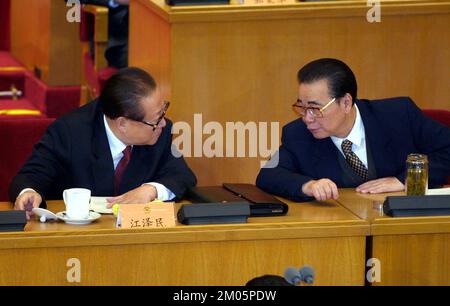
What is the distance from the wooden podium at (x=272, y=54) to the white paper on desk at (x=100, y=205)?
1.03 m

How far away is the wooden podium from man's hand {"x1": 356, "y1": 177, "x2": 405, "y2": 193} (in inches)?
36.6

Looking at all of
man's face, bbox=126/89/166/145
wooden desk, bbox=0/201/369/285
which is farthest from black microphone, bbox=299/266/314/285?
man's face, bbox=126/89/166/145

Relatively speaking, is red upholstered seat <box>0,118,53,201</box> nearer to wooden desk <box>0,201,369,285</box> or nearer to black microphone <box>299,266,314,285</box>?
wooden desk <box>0,201,369,285</box>

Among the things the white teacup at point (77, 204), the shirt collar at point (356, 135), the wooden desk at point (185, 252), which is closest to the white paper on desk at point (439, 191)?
the shirt collar at point (356, 135)

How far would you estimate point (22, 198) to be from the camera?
3078 mm

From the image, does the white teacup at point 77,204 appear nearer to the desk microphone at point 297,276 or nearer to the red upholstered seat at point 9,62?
the desk microphone at point 297,276

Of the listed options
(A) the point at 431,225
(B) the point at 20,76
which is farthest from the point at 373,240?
(B) the point at 20,76

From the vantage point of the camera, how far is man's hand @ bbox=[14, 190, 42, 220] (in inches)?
120

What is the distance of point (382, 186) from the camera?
343cm

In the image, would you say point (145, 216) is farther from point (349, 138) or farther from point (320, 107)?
point (349, 138)

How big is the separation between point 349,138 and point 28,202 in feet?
3.92

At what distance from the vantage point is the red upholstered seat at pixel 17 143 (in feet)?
12.4

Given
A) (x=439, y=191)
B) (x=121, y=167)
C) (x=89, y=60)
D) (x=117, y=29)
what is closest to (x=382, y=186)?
(x=439, y=191)
